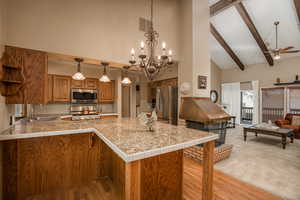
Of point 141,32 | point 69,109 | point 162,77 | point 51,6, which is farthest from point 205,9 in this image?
point 69,109

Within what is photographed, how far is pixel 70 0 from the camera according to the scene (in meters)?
2.55

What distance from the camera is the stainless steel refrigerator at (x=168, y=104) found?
439 cm

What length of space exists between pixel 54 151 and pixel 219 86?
9082mm

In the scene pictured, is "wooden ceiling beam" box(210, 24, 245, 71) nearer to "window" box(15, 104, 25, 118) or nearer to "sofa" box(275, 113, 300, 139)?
"sofa" box(275, 113, 300, 139)

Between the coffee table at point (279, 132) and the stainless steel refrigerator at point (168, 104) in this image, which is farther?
the stainless steel refrigerator at point (168, 104)

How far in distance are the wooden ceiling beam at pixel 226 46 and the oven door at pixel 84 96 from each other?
5.58 metres

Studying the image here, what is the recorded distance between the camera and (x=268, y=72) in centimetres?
675

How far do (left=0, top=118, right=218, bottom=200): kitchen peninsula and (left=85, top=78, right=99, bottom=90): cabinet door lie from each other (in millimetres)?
3103

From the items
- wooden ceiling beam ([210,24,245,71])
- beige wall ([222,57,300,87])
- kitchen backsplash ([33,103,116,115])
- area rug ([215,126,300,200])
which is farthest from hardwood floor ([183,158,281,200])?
beige wall ([222,57,300,87])

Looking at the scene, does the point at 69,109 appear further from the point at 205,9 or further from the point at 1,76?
the point at 205,9

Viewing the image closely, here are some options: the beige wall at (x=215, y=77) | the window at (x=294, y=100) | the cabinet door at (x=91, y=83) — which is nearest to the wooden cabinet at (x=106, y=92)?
the cabinet door at (x=91, y=83)

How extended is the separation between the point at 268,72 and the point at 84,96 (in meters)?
8.49

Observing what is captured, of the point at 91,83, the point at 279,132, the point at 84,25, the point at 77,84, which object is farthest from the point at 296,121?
the point at 77,84

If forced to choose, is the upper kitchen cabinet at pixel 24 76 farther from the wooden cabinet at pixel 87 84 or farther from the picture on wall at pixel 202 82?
the picture on wall at pixel 202 82
